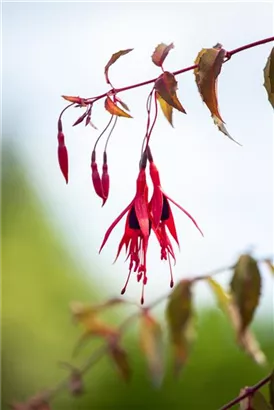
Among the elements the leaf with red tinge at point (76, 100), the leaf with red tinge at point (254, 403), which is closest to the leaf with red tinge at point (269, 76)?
the leaf with red tinge at point (76, 100)

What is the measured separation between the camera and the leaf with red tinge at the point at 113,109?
32.5 inches

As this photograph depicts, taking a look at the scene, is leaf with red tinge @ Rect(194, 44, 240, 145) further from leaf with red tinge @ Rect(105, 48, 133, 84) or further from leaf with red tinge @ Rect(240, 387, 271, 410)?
leaf with red tinge @ Rect(240, 387, 271, 410)

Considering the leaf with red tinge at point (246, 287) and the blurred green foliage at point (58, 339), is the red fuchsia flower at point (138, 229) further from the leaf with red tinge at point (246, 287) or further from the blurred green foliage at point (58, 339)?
the blurred green foliage at point (58, 339)

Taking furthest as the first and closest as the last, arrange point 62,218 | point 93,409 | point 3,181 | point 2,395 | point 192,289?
point 3,181, point 62,218, point 2,395, point 93,409, point 192,289

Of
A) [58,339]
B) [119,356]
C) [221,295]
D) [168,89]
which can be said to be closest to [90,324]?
[119,356]

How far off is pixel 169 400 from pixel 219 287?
2.96 metres

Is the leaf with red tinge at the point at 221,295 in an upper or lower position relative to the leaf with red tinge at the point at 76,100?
lower

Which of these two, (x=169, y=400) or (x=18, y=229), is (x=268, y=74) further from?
(x=18, y=229)

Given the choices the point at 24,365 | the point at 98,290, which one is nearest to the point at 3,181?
the point at 98,290

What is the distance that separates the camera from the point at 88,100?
83 cm

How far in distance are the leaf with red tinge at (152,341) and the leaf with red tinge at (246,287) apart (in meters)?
0.36

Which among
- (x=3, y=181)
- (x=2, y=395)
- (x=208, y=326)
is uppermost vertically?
(x=3, y=181)

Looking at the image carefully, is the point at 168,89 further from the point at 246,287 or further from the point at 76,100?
the point at 246,287

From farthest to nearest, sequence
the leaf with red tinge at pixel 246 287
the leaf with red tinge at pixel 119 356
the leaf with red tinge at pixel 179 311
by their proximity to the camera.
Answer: the leaf with red tinge at pixel 119 356 < the leaf with red tinge at pixel 179 311 < the leaf with red tinge at pixel 246 287
